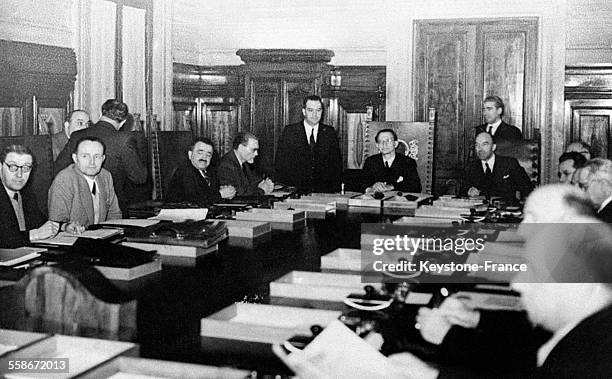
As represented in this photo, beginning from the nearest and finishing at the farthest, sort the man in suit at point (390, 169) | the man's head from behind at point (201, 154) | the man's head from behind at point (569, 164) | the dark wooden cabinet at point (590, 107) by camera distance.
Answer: the man's head from behind at point (569, 164) → the man's head from behind at point (201, 154) → the man in suit at point (390, 169) → the dark wooden cabinet at point (590, 107)

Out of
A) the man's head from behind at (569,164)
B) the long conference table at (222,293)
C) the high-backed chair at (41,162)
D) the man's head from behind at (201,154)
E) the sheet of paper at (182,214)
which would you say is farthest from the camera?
the man's head from behind at (201,154)

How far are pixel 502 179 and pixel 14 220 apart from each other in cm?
356

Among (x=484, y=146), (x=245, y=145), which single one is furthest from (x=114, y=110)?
(x=484, y=146)

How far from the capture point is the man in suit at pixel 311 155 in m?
6.30

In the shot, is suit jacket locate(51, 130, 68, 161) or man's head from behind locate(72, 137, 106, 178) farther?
suit jacket locate(51, 130, 68, 161)

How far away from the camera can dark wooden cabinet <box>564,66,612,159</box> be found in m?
6.83

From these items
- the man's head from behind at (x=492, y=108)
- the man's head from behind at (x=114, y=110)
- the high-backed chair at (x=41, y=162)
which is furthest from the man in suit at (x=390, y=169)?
the high-backed chair at (x=41, y=162)

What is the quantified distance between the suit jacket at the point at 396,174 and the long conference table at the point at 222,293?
2.28 m

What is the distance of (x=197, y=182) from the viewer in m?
4.88

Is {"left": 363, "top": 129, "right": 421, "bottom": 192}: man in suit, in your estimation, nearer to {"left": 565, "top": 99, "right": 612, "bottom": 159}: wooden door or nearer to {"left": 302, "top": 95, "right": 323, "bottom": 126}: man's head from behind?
{"left": 302, "top": 95, "right": 323, "bottom": 126}: man's head from behind

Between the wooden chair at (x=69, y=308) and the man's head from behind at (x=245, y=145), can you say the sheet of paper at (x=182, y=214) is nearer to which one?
the wooden chair at (x=69, y=308)

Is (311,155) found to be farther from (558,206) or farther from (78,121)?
(558,206)

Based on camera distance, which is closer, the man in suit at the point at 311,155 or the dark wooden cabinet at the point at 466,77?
the man in suit at the point at 311,155

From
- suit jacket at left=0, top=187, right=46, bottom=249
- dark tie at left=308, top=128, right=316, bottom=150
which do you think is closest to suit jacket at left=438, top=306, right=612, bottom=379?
suit jacket at left=0, top=187, right=46, bottom=249
